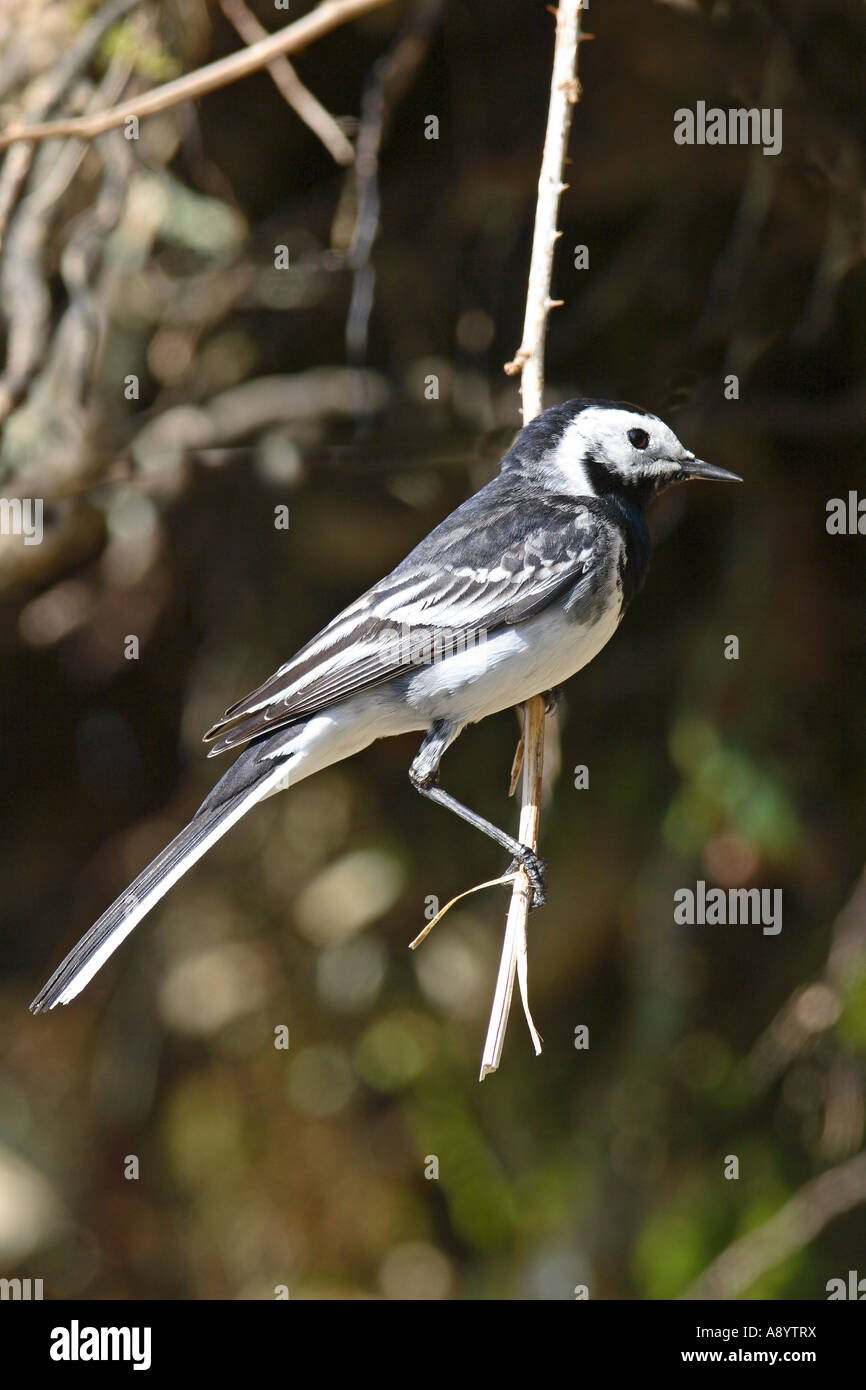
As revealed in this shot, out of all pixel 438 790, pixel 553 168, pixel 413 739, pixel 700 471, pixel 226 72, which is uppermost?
pixel 226 72

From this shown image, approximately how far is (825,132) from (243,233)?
5.82 feet

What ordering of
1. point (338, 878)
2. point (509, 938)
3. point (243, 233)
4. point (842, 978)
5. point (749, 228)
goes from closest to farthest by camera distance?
1. point (509, 938)
2. point (842, 978)
3. point (749, 228)
4. point (243, 233)
5. point (338, 878)

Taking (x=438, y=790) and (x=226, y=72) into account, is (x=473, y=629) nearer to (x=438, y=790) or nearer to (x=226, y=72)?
(x=438, y=790)

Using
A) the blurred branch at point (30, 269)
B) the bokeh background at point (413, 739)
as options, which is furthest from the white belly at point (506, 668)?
the blurred branch at point (30, 269)

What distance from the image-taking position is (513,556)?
2.92 metres

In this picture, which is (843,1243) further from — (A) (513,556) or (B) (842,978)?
(A) (513,556)

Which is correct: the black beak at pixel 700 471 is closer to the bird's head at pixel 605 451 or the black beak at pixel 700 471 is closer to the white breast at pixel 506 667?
the bird's head at pixel 605 451

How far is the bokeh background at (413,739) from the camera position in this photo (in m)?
3.71

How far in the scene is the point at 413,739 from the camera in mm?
4242

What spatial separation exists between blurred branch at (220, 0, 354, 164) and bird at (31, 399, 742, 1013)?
949mm

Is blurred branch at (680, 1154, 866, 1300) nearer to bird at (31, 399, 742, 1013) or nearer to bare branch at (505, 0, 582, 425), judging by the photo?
bird at (31, 399, 742, 1013)

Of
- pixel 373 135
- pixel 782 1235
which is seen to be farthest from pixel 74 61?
pixel 782 1235

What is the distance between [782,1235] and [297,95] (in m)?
3.31

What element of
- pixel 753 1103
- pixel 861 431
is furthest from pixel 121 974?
pixel 861 431
